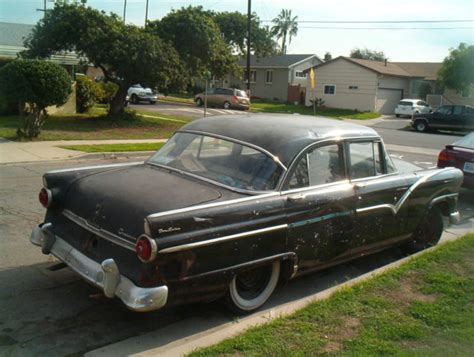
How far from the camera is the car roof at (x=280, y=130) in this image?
15.0ft

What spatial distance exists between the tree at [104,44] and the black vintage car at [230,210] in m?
14.7

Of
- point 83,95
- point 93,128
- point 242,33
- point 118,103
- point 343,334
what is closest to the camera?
point 343,334

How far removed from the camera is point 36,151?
12758 millimetres

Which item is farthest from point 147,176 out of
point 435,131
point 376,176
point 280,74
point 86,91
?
point 280,74

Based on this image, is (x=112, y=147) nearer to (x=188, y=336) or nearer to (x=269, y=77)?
(x=188, y=336)

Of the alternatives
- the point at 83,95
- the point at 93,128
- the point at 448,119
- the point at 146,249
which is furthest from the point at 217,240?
the point at 448,119

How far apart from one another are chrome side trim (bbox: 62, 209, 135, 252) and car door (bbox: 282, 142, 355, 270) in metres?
1.33

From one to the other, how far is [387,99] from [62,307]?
4201 centimetres

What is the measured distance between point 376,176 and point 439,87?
43.6 meters

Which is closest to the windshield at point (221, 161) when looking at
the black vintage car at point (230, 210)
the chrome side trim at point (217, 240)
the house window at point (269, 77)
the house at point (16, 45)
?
the black vintage car at point (230, 210)

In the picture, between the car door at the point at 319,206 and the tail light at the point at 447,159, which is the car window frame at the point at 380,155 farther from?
the tail light at the point at 447,159

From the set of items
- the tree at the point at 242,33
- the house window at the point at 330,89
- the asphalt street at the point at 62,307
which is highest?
the tree at the point at 242,33

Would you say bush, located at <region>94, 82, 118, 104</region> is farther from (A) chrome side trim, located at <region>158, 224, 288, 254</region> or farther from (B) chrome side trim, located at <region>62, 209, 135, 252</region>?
(A) chrome side trim, located at <region>158, 224, 288, 254</region>

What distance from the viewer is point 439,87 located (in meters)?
45.2
